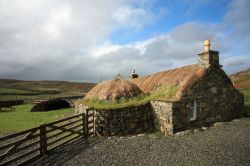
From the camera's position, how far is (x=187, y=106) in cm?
1575

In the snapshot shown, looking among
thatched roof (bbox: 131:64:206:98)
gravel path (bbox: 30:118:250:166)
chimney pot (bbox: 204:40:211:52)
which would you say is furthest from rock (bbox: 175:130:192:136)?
chimney pot (bbox: 204:40:211:52)

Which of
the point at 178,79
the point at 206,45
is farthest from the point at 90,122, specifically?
the point at 206,45

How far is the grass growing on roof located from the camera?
52.4ft

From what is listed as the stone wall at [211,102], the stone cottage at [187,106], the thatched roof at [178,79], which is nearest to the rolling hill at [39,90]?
the thatched roof at [178,79]

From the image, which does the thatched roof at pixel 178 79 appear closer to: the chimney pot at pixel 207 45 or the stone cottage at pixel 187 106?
the stone cottage at pixel 187 106

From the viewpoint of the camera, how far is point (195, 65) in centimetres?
1814

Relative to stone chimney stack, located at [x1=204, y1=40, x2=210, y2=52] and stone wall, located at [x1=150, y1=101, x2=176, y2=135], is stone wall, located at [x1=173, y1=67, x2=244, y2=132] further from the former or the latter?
stone chimney stack, located at [x1=204, y1=40, x2=210, y2=52]

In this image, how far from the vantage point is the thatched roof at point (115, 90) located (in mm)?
17248

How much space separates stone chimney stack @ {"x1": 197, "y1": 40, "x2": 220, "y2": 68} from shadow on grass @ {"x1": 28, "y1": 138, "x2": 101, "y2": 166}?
9011 mm

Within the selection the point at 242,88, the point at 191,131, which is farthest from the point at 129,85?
the point at 242,88

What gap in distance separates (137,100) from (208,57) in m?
5.71

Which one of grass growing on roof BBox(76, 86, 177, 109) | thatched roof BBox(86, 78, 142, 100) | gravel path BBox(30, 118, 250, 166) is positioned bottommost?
gravel path BBox(30, 118, 250, 166)

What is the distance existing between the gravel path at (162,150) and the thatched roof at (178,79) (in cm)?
325

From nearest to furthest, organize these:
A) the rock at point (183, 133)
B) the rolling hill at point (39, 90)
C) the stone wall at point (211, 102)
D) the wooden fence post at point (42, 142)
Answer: the wooden fence post at point (42, 142), the rock at point (183, 133), the stone wall at point (211, 102), the rolling hill at point (39, 90)
